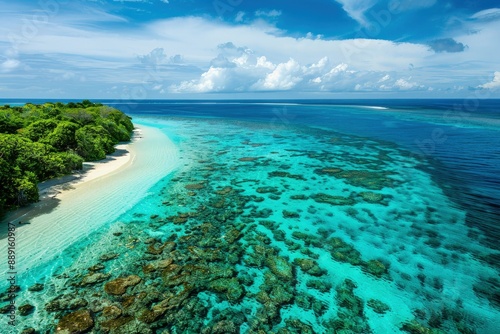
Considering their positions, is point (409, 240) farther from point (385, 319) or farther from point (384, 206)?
point (385, 319)

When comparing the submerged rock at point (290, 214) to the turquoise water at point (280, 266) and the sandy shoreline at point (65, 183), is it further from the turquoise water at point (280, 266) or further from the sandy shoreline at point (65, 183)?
the sandy shoreline at point (65, 183)

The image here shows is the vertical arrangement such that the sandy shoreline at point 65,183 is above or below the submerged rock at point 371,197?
above

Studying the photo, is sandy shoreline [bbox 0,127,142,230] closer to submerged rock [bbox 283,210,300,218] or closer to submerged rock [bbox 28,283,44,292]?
submerged rock [bbox 28,283,44,292]

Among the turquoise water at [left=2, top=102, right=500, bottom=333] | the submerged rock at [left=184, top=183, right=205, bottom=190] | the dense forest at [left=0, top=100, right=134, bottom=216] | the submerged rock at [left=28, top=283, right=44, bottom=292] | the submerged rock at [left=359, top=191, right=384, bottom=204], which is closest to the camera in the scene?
the turquoise water at [left=2, top=102, right=500, bottom=333]

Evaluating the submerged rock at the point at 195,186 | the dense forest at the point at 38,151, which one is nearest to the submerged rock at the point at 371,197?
the submerged rock at the point at 195,186

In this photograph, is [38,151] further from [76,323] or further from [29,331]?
[76,323]

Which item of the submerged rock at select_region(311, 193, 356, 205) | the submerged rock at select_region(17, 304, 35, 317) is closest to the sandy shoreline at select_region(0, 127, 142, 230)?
the submerged rock at select_region(17, 304, 35, 317)
